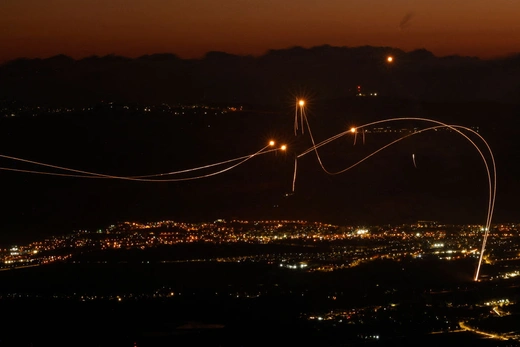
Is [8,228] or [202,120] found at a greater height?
[202,120]

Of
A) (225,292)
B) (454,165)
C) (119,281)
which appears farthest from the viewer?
(454,165)

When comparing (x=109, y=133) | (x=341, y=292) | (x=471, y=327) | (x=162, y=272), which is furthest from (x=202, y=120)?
(x=471, y=327)

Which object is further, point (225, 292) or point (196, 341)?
point (225, 292)

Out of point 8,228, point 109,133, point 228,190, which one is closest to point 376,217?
point 228,190

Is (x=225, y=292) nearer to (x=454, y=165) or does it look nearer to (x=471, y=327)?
(x=471, y=327)

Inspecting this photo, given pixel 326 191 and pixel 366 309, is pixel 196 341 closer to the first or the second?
pixel 366 309

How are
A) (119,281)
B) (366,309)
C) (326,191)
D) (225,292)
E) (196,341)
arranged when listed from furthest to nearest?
(326,191) < (119,281) < (225,292) < (366,309) < (196,341)

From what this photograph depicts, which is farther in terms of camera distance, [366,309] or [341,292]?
[341,292]

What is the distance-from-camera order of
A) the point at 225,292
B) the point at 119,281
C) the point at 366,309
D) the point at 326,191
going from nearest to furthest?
the point at 366,309
the point at 225,292
the point at 119,281
the point at 326,191

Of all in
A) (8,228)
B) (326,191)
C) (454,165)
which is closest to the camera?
(8,228)
